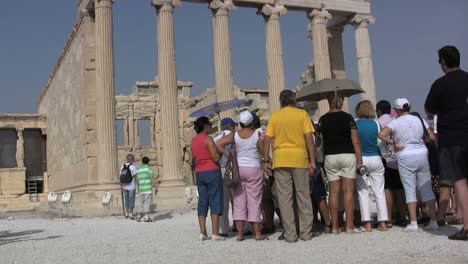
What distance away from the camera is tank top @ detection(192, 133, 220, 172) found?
8.05 metres

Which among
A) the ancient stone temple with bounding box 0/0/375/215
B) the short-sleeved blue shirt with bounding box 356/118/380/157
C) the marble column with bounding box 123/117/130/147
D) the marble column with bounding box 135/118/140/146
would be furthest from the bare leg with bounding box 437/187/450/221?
the marble column with bounding box 123/117/130/147

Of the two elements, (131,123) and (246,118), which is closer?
(246,118)

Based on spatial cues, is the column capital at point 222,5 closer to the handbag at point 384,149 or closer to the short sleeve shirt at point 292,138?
the handbag at point 384,149

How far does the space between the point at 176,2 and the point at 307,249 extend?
18.3m

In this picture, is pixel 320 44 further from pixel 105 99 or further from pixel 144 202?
pixel 144 202

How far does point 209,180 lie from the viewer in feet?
26.3

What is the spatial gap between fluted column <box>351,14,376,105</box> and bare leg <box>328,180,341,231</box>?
20528mm

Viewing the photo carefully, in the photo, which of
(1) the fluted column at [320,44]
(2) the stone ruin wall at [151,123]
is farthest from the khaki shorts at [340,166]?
(2) the stone ruin wall at [151,123]

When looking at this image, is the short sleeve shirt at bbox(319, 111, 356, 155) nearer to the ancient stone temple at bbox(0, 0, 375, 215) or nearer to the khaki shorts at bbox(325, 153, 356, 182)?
the khaki shorts at bbox(325, 153, 356, 182)

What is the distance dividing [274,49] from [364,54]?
18.4 ft

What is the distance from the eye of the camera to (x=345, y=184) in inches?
304

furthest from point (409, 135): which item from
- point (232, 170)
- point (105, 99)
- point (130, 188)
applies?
point (105, 99)

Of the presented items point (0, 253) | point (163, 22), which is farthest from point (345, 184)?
point (163, 22)

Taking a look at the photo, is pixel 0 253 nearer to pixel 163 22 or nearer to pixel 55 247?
pixel 55 247
